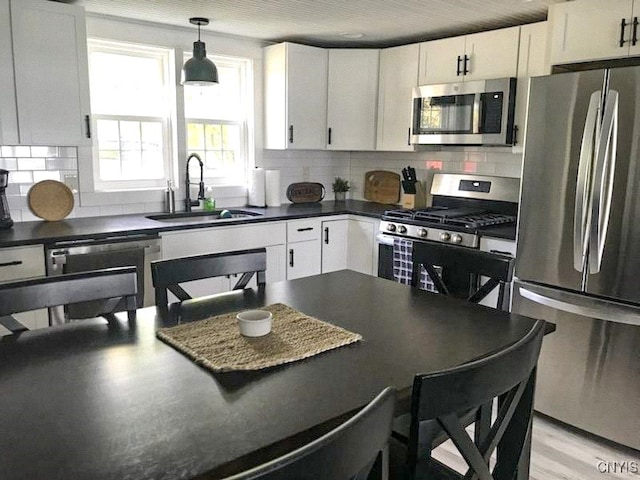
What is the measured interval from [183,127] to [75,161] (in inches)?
32.4

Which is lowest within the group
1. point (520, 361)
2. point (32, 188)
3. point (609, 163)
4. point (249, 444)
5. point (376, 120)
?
point (249, 444)

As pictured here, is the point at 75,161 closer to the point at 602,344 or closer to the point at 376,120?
the point at 376,120

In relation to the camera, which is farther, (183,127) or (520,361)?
(183,127)

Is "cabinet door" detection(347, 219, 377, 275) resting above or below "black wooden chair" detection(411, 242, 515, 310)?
below

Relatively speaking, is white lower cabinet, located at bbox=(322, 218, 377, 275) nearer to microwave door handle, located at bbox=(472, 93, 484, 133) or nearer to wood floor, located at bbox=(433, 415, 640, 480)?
microwave door handle, located at bbox=(472, 93, 484, 133)

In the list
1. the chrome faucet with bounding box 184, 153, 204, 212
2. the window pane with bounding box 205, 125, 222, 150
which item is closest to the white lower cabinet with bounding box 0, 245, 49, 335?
the chrome faucet with bounding box 184, 153, 204, 212

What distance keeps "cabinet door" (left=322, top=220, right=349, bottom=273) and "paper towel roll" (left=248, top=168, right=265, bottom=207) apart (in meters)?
0.59

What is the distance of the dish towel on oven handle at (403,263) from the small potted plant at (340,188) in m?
1.29

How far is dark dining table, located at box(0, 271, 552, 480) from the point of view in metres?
1.03

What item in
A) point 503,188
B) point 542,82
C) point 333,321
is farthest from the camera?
point 503,188

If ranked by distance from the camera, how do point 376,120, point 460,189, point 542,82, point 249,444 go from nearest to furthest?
1. point 249,444
2. point 542,82
3. point 460,189
4. point 376,120

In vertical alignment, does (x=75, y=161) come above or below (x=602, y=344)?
above

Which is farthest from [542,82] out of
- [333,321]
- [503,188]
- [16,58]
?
→ [16,58]

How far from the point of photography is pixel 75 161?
361 centimetres
